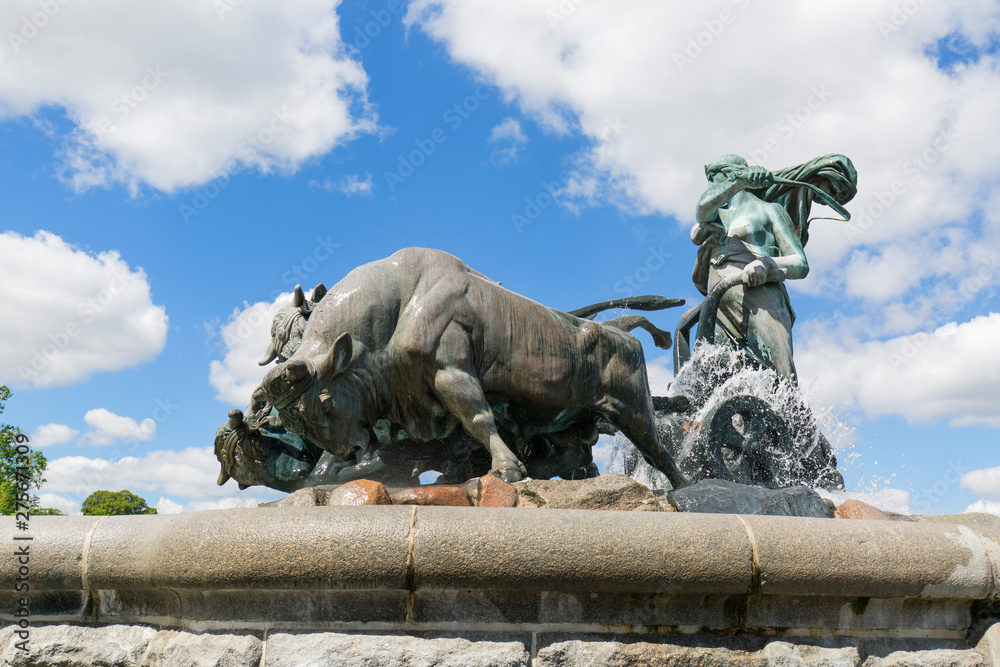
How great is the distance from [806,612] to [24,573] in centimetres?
328

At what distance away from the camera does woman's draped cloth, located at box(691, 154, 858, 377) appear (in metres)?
8.09

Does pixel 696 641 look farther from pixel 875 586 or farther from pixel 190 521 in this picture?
pixel 190 521

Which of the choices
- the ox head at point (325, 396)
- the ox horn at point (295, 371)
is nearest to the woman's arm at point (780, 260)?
the ox head at point (325, 396)

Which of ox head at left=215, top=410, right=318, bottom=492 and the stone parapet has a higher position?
ox head at left=215, top=410, right=318, bottom=492

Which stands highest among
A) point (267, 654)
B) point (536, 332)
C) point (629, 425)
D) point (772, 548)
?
point (536, 332)

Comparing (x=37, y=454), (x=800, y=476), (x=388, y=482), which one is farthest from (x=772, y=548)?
(x=37, y=454)

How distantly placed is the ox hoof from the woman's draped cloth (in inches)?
179

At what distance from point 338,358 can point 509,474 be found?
47.0 inches

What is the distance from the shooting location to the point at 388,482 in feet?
→ 17.3

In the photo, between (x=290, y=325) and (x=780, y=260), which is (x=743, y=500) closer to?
(x=290, y=325)

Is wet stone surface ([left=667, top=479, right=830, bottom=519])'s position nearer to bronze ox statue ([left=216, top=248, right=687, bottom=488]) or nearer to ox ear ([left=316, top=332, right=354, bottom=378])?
bronze ox statue ([left=216, top=248, right=687, bottom=488])

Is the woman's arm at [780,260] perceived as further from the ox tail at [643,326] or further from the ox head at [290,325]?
the ox head at [290,325]

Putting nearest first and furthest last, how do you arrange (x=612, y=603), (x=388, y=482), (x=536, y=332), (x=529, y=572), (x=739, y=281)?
(x=529, y=572) < (x=612, y=603) < (x=536, y=332) < (x=388, y=482) < (x=739, y=281)

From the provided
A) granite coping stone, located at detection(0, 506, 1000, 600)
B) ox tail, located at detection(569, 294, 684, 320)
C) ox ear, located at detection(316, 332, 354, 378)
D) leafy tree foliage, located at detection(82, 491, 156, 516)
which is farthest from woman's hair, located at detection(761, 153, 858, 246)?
leafy tree foliage, located at detection(82, 491, 156, 516)
